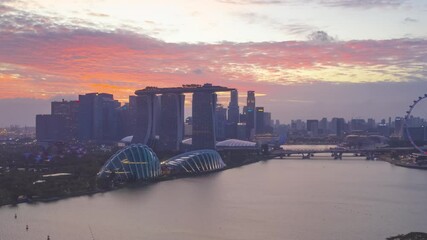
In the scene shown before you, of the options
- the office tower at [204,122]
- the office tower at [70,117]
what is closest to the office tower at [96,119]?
the office tower at [70,117]

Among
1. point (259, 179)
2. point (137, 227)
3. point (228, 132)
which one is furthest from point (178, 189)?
point (228, 132)

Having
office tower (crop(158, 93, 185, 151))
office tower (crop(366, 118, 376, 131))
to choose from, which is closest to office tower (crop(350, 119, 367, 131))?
office tower (crop(366, 118, 376, 131))

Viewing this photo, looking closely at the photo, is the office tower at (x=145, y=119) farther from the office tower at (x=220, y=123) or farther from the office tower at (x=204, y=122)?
the office tower at (x=220, y=123)

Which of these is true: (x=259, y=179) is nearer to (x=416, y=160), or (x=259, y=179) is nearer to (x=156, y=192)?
(x=156, y=192)


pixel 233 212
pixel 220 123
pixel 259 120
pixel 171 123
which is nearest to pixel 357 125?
pixel 259 120

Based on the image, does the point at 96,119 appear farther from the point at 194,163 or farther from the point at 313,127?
the point at 313,127
